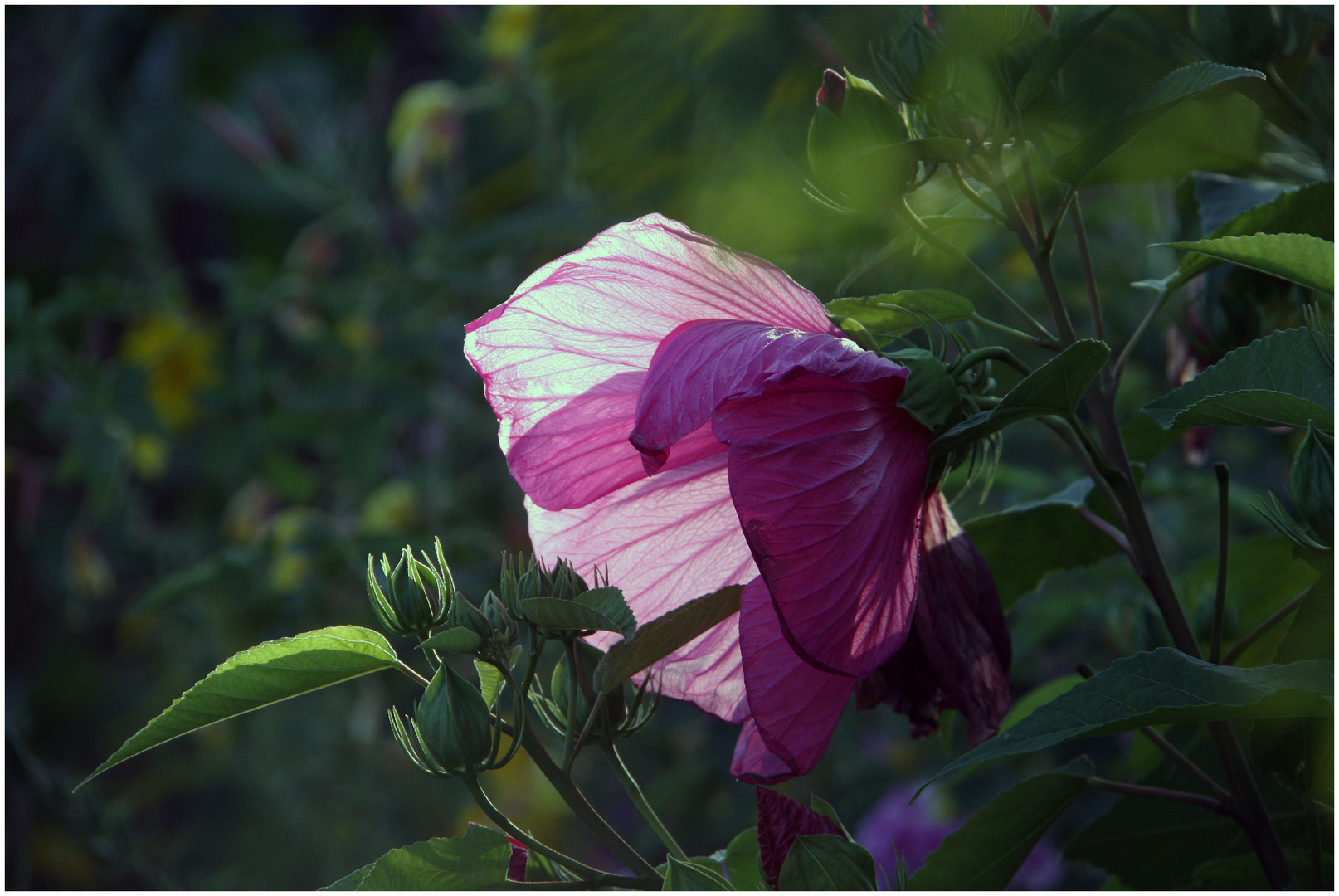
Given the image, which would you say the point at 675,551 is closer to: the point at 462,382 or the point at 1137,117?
the point at 1137,117

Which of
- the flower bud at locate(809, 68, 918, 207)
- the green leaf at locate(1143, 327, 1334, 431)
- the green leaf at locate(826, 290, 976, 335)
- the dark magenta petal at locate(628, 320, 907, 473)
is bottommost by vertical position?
the green leaf at locate(1143, 327, 1334, 431)

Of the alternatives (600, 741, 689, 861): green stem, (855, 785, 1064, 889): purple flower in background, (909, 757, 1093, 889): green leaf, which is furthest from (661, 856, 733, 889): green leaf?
(855, 785, 1064, 889): purple flower in background

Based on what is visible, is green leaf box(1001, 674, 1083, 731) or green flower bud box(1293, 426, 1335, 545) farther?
green leaf box(1001, 674, 1083, 731)

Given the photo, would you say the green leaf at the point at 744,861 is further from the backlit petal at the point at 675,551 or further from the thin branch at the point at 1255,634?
the thin branch at the point at 1255,634

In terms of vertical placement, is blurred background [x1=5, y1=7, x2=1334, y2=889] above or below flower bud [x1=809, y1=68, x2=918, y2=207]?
below

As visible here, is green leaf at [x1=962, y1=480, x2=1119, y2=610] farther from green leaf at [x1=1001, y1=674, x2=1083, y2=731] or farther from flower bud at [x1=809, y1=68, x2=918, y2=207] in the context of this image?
flower bud at [x1=809, y1=68, x2=918, y2=207]

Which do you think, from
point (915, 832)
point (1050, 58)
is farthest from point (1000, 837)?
point (915, 832)

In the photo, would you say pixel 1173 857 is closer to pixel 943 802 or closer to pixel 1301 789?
pixel 1301 789
